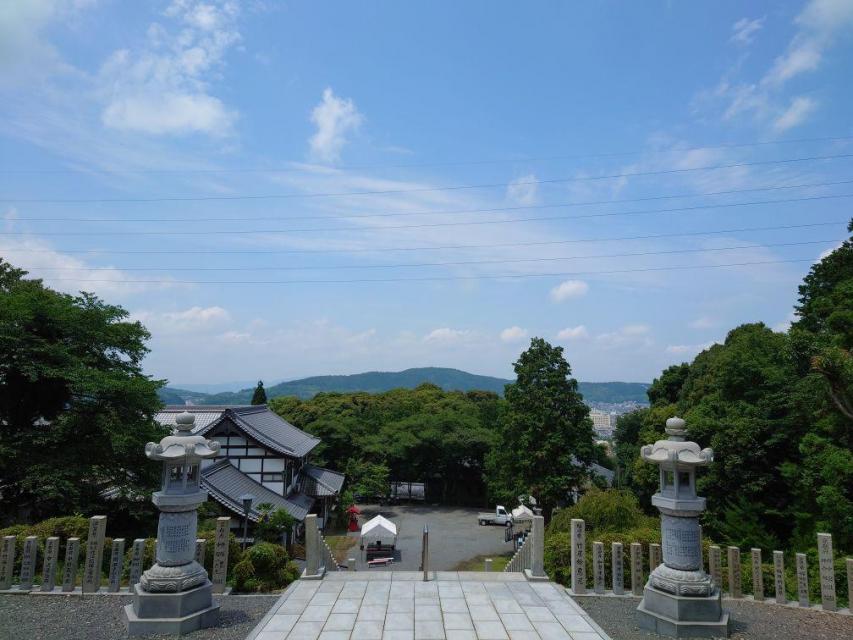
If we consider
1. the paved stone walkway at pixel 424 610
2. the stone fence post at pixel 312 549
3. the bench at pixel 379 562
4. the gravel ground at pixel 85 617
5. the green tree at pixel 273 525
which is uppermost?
the stone fence post at pixel 312 549

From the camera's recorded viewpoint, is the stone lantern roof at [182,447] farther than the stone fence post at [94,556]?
No

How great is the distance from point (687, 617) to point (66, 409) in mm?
15836

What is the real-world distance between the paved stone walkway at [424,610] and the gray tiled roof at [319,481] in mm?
16656

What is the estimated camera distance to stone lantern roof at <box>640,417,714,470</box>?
8.24 m

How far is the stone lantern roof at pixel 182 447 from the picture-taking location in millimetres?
8109

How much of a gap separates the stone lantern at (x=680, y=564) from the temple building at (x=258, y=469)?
13017mm

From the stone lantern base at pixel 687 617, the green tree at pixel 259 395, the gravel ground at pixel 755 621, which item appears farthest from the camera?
the green tree at pixel 259 395

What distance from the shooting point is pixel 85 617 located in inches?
317

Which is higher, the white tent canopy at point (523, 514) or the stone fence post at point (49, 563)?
the stone fence post at point (49, 563)

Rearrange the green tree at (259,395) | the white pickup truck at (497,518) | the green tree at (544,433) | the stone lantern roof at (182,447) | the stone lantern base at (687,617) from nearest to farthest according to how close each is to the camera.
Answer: the stone lantern base at (687,617) < the stone lantern roof at (182,447) < the green tree at (544,433) < the white pickup truck at (497,518) < the green tree at (259,395)

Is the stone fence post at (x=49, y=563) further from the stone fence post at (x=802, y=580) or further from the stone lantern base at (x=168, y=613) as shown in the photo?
the stone fence post at (x=802, y=580)

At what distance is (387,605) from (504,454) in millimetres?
17421

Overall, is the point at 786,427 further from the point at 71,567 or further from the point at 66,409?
the point at 66,409

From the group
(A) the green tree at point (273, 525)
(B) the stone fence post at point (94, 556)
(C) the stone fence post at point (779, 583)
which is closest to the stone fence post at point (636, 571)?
(C) the stone fence post at point (779, 583)
